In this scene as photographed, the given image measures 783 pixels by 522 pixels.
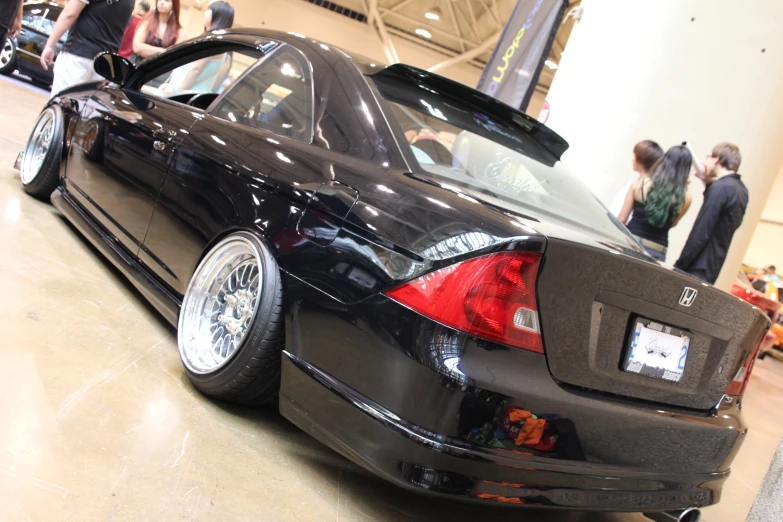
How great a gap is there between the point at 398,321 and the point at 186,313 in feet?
3.53

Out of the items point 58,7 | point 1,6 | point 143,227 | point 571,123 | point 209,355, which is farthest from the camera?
point 58,7

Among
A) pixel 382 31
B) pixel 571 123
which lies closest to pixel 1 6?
pixel 571 123

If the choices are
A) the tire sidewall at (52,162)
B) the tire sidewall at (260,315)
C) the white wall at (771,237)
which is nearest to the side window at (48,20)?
the tire sidewall at (52,162)

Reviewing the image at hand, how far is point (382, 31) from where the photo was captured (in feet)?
71.3

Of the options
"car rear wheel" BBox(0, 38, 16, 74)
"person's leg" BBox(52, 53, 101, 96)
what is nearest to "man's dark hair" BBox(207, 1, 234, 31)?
"person's leg" BBox(52, 53, 101, 96)

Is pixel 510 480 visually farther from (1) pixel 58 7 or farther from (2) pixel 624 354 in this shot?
(1) pixel 58 7

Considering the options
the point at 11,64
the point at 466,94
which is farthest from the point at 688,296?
the point at 11,64

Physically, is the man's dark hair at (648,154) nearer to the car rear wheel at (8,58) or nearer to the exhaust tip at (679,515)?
the exhaust tip at (679,515)

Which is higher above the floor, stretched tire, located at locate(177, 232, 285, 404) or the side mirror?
the side mirror

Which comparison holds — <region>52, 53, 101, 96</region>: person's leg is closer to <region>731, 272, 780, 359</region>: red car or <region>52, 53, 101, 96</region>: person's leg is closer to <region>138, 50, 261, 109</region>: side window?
<region>138, 50, 261, 109</region>: side window

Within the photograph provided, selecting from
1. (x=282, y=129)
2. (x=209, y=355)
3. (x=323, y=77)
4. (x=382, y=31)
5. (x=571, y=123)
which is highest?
(x=382, y=31)

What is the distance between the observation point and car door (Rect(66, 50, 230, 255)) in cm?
281

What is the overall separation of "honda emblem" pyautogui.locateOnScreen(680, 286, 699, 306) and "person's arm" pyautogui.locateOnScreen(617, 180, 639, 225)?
8.81 ft

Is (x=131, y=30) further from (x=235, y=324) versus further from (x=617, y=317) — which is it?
(x=617, y=317)
